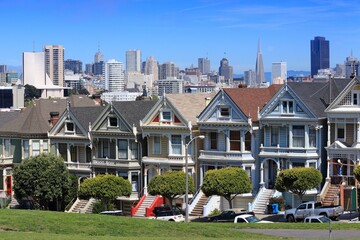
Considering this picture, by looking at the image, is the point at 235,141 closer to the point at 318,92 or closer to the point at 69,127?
the point at 318,92

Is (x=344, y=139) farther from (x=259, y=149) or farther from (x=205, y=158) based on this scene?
(x=205, y=158)

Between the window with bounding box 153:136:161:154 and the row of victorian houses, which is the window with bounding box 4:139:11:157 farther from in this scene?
the window with bounding box 153:136:161:154

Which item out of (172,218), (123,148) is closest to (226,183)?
(172,218)

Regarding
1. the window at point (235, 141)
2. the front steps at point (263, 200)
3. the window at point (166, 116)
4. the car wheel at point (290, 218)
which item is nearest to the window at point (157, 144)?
the window at point (166, 116)

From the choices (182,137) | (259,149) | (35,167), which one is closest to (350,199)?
(259,149)

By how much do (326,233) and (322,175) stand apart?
701 inches

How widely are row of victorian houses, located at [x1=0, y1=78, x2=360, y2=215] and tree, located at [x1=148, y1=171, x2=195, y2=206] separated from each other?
2219 millimetres

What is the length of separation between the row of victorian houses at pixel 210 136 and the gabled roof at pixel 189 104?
10cm

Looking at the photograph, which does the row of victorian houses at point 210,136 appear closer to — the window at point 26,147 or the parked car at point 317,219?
the window at point 26,147

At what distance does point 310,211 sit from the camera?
53.9 meters

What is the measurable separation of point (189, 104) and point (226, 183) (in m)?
9.80

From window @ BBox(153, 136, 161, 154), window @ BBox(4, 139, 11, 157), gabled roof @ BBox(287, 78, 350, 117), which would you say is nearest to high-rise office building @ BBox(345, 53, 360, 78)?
gabled roof @ BBox(287, 78, 350, 117)

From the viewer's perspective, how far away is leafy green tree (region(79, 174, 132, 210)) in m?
62.9

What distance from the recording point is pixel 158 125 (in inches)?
2566
